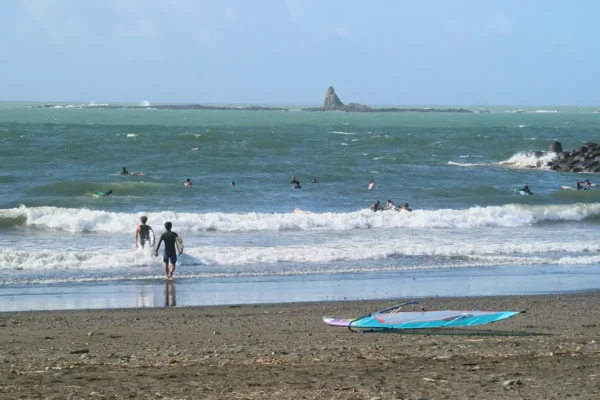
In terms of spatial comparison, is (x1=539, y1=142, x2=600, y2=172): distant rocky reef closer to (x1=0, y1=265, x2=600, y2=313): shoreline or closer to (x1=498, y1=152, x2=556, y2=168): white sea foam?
(x1=498, y1=152, x2=556, y2=168): white sea foam

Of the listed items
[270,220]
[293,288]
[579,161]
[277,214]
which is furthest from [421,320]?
[579,161]

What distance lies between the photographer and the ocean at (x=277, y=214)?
16984 mm

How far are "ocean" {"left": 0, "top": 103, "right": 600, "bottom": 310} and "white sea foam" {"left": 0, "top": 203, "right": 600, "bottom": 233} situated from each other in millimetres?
60

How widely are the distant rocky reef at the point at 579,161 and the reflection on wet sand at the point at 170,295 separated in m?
36.9

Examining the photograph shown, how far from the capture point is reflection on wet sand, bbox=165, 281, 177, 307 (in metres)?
13.0

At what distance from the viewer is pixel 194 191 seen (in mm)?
33344

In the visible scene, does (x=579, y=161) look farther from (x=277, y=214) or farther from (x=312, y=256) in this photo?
(x=312, y=256)

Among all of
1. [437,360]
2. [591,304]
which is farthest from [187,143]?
[437,360]

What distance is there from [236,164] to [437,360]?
123ft

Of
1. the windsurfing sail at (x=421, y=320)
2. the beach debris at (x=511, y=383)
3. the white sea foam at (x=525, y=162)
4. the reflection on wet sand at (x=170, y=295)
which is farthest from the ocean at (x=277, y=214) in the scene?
the beach debris at (x=511, y=383)

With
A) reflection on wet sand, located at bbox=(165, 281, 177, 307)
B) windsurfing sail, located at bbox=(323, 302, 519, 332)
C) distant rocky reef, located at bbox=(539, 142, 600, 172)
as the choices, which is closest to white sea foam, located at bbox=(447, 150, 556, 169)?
distant rocky reef, located at bbox=(539, 142, 600, 172)

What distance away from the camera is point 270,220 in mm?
24344

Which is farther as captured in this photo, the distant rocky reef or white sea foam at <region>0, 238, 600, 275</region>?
the distant rocky reef

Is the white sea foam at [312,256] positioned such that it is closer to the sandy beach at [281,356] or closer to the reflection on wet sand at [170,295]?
the reflection on wet sand at [170,295]
